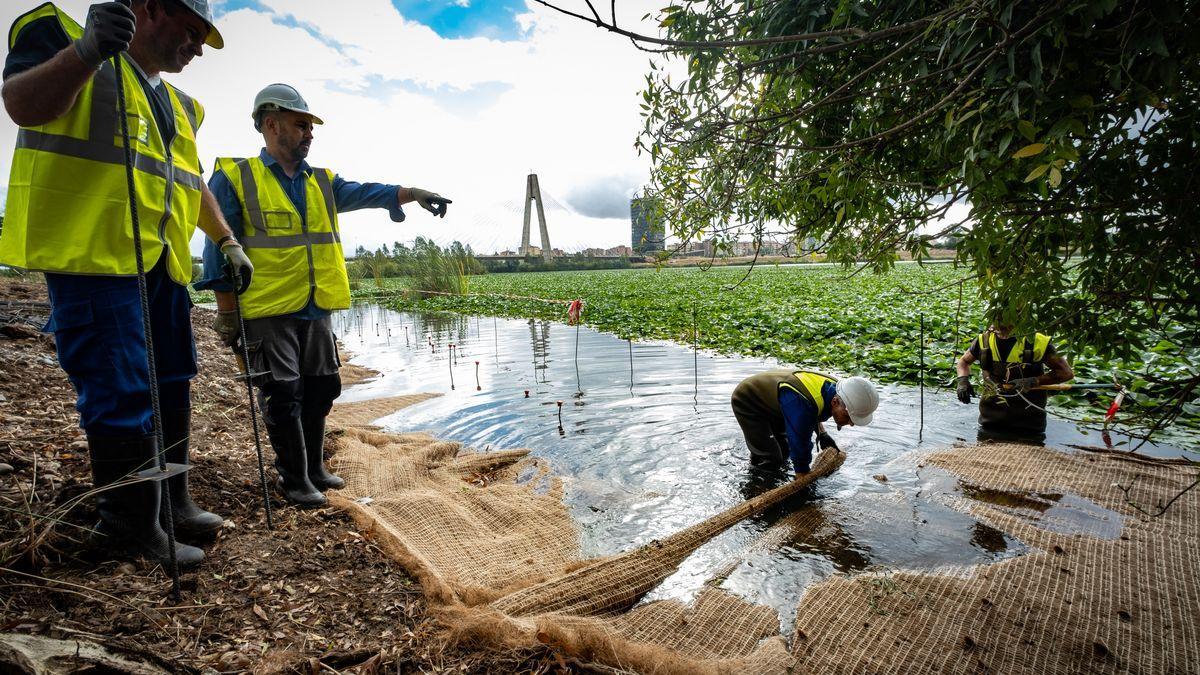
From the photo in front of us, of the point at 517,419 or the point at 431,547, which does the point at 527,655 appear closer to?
the point at 431,547

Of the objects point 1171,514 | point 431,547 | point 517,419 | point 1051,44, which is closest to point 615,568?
point 431,547

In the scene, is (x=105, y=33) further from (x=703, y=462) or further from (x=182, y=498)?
(x=703, y=462)

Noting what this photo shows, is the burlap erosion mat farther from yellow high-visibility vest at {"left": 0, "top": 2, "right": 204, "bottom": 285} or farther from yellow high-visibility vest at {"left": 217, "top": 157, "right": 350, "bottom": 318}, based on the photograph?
yellow high-visibility vest at {"left": 0, "top": 2, "right": 204, "bottom": 285}

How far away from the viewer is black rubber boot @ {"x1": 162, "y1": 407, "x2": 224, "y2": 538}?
208 centimetres

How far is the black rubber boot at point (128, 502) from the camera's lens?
1.78m

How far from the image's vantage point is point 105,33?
145 centimetres

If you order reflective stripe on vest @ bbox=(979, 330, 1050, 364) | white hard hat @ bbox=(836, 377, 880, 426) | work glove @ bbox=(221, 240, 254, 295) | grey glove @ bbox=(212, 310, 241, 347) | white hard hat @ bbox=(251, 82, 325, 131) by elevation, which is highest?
white hard hat @ bbox=(251, 82, 325, 131)

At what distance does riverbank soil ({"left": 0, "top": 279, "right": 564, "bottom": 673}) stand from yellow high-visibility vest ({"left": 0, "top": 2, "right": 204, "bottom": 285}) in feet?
2.44

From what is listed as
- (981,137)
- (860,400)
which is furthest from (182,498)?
(860,400)

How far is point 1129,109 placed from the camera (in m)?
1.49

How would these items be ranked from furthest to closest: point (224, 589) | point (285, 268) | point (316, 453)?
point (316, 453), point (285, 268), point (224, 589)

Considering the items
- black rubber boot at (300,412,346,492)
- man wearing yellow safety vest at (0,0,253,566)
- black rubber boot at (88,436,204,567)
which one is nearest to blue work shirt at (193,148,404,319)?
man wearing yellow safety vest at (0,0,253,566)

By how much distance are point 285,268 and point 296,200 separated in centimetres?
37

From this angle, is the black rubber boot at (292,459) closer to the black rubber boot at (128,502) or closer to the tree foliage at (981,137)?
the black rubber boot at (128,502)
